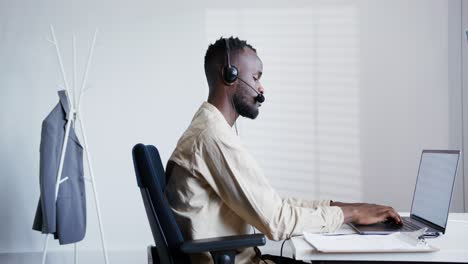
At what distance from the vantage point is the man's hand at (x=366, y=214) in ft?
5.71

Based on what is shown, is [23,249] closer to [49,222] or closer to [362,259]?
[49,222]

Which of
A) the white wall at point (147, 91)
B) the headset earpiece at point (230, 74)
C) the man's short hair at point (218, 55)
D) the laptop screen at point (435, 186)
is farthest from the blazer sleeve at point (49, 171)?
the laptop screen at point (435, 186)

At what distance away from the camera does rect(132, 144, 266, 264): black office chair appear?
4.99 feet

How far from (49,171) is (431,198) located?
226 centimetres

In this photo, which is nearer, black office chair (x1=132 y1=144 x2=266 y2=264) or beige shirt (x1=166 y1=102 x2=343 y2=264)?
black office chair (x1=132 y1=144 x2=266 y2=264)

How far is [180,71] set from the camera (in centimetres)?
438

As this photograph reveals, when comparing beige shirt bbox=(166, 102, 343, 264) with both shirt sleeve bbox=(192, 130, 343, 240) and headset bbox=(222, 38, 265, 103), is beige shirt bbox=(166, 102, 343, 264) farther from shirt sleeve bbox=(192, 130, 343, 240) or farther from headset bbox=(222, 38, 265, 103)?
→ headset bbox=(222, 38, 265, 103)

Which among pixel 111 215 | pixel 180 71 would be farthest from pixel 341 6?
pixel 111 215

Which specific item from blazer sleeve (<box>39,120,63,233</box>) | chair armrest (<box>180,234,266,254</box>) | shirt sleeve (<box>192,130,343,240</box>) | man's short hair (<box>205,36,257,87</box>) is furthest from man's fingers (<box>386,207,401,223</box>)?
blazer sleeve (<box>39,120,63,233</box>)

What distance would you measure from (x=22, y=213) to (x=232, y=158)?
10.5ft

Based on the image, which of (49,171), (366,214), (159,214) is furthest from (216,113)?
(49,171)

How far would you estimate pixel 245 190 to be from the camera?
5.30 ft

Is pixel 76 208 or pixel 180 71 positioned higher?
pixel 180 71

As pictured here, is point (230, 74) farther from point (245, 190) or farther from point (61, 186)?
point (61, 186)
